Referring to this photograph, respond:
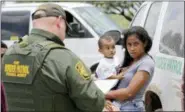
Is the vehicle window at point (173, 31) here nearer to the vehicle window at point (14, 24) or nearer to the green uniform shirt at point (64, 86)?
the green uniform shirt at point (64, 86)

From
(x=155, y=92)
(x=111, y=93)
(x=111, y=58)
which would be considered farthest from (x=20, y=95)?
(x=111, y=58)

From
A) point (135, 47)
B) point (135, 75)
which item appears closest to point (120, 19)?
point (135, 47)

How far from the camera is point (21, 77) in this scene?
119 inches

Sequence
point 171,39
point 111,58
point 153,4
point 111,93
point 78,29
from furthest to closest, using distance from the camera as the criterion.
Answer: point 78,29 → point 153,4 → point 111,58 → point 171,39 → point 111,93

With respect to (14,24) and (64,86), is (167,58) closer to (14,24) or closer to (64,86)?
(64,86)

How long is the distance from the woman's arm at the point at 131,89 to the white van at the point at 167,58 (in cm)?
28

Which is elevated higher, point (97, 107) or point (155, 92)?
point (97, 107)

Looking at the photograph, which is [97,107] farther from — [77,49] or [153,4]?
[77,49]

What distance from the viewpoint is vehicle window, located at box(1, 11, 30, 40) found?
9125mm

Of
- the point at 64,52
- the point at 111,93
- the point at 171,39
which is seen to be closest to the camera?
the point at 64,52

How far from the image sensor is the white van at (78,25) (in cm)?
881

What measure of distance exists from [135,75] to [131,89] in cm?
13

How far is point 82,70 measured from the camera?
9.56 feet

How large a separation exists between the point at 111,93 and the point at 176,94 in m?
0.54
